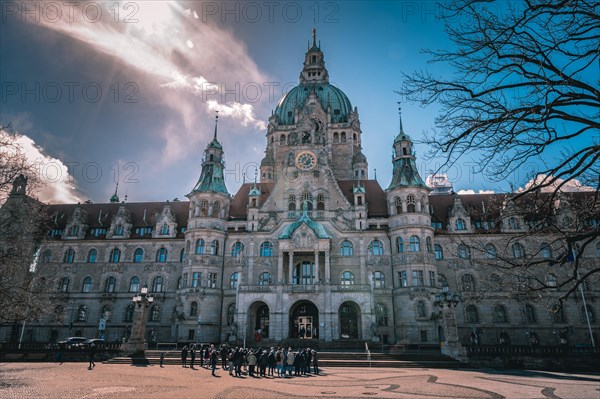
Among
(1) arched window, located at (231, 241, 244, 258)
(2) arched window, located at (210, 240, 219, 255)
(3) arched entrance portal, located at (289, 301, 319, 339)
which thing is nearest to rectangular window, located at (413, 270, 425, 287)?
(3) arched entrance portal, located at (289, 301, 319, 339)

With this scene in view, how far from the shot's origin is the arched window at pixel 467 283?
42.4 meters

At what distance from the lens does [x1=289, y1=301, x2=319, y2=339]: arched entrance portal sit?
137 ft

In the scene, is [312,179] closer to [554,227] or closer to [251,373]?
[251,373]

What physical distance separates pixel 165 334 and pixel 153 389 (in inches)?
1184

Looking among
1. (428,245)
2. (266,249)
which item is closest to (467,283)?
(428,245)

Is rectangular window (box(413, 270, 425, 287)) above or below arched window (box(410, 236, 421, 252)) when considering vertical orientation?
below

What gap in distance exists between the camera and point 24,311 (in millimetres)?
28406

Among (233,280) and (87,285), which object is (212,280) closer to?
(233,280)

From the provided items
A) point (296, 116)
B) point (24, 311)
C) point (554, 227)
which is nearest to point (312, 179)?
point (296, 116)

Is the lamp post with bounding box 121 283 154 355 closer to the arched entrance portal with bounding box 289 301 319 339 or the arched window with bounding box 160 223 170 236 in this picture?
the arched entrance portal with bounding box 289 301 319 339

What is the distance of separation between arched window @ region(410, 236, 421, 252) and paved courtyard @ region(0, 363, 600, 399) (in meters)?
20.6

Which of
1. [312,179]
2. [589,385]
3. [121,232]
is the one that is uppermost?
[312,179]

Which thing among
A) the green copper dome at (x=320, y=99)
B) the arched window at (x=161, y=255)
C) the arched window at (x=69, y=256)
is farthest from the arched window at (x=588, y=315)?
the arched window at (x=69, y=256)

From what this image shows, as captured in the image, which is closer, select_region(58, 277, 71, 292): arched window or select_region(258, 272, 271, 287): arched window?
select_region(258, 272, 271, 287): arched window
